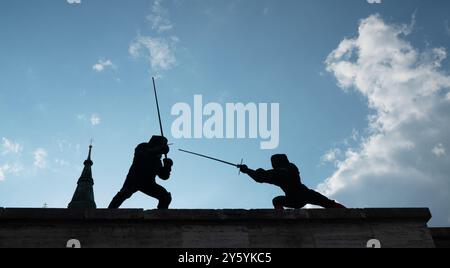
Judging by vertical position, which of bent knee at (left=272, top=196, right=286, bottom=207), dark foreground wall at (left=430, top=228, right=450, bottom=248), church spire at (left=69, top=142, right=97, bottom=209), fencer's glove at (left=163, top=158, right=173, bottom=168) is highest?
church spire at (left=69, top=142, right=97, bottom=209)

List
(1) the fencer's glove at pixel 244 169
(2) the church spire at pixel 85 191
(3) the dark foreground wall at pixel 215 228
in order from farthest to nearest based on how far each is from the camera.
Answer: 1. (2) the church spire at pixel 85 191
2. (1) the fencer's glove at pixel 244 169
3. (3) the dark foreground wall at pixel 215 228

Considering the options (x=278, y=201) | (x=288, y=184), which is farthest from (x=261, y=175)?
(x=278, y=201)

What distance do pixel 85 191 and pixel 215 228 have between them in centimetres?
4819

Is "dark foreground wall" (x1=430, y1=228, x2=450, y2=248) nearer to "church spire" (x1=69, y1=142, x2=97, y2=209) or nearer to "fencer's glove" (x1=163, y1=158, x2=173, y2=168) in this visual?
"fencer's glove" (x1=163, y1=158, x2=173, y2=168)

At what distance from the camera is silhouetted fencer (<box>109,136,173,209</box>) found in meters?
9.64

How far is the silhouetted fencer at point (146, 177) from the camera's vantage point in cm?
964

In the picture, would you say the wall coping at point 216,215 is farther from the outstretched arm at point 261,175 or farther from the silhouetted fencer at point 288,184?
the outstretched arm at point 261,175

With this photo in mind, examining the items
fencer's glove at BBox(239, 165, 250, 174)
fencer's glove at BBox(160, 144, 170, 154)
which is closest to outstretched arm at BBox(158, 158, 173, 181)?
fencer's glove at BBox(160, 144, 170, 154)

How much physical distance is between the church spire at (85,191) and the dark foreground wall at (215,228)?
42571mm

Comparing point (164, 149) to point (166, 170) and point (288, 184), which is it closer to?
point (166, 170)

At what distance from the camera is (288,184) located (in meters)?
10.2

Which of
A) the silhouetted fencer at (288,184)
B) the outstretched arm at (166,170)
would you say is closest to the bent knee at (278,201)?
the silhouetted fencer at (288,184)

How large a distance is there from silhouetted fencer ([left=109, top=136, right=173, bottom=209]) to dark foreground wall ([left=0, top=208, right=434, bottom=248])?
4.37 ft
